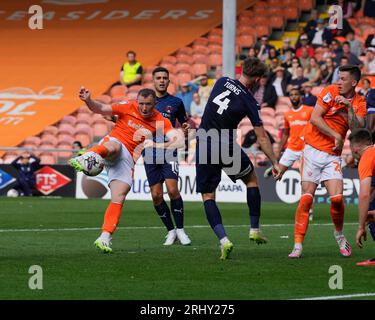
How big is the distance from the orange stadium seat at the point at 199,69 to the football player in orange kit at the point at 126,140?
19316mm

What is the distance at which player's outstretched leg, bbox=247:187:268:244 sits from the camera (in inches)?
513

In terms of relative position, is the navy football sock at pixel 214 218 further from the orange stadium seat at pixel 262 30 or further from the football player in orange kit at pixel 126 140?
the orange stadium seat at pixel 262 30

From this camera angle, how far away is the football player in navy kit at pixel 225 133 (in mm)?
12703

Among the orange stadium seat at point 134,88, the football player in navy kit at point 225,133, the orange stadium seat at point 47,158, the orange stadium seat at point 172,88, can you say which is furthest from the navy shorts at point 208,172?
the orange stadium seat at point 134,88

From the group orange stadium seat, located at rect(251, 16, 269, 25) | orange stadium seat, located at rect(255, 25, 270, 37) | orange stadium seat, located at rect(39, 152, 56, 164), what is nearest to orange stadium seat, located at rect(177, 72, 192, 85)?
orange stadium seat, located at rect(255, 25, 270, 37)

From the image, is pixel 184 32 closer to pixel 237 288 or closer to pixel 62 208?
pixel 62 208

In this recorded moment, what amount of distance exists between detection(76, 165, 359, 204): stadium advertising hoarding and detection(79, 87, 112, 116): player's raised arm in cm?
1293

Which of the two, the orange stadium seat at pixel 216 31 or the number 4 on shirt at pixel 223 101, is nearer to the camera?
the number 4 on shirt at pixel 223 101

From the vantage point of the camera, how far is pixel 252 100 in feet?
41.8

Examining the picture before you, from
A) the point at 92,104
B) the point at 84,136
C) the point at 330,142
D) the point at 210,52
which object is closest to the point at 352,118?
the point at 330,142

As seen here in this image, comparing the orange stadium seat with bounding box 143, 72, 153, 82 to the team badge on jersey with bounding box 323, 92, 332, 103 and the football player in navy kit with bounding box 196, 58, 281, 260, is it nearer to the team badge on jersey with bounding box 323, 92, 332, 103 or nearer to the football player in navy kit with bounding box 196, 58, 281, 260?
the football player in navy kit with bounding box 196, 58, 281, 260

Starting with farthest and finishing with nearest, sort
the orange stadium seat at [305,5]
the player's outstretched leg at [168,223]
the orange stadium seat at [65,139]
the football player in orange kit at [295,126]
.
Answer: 1. the orange stadium seat at [305,5]
2. the orange stadium seat at [65,139]
3. the football player in orange kit at [295,126]
4. the player's outstretched leg at [168,223]

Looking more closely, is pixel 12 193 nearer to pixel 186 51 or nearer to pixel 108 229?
pixel 186 51

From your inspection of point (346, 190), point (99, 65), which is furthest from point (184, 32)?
point (346, 190)
